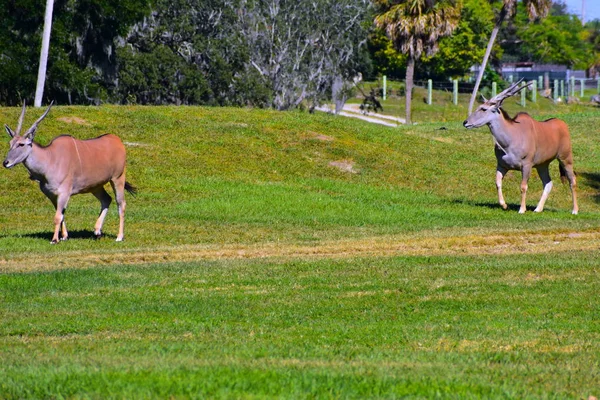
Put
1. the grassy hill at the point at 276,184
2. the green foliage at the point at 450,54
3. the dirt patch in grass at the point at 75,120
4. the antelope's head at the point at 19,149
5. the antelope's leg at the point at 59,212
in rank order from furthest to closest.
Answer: the green foliage at the point at 450,54 < the dirt patch in grass at the point at 75,120 < the grassy hill at the point at 276,184 < the antelope's leg at the point at 59,212 < the antelope's head at the point at 19,149

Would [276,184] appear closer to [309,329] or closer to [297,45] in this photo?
[309,329]

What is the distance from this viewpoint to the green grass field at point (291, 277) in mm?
8766

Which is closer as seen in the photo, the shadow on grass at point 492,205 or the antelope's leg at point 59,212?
the antelope's leg at point 59,212

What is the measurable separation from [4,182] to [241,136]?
8972 millimetres

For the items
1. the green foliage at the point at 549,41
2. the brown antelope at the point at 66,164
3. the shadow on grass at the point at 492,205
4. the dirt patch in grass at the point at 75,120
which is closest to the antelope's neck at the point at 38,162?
the brown antelope at the point at 66,164

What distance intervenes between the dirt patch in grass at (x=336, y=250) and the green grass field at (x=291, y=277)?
8 cm

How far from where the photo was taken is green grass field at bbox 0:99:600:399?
877 centimetres

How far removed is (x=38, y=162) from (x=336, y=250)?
220 inches

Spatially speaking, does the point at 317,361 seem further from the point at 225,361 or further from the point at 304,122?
the point at 304,122

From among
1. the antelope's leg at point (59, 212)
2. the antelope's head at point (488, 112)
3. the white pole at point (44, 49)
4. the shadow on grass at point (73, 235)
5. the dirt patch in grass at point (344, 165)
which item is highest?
the white pole at point (44, 49)

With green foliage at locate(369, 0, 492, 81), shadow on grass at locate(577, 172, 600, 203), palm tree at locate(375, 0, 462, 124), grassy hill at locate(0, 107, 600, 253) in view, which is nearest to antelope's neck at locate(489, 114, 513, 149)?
grassy hill at locate(0, 107, 600, 253)

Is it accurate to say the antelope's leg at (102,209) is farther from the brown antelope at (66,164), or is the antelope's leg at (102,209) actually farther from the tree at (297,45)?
the tree at (297,45)

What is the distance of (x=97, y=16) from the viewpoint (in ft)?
148

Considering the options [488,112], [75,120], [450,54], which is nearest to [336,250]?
[488,112]
